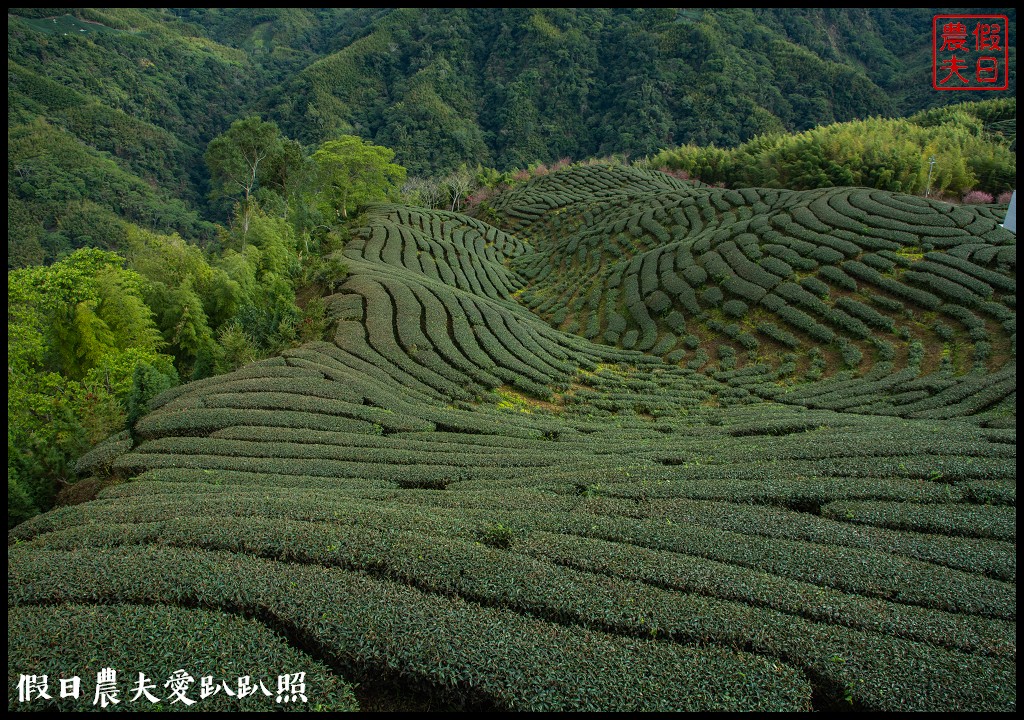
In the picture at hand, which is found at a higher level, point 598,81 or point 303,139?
point 598,81

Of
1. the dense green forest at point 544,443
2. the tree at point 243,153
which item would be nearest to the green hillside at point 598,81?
the dense green forest at point 544,443

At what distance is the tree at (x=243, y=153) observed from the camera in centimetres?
4119

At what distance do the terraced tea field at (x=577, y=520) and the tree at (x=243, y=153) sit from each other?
86.8 ft

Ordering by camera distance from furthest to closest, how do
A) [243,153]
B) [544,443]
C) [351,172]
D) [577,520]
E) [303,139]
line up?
[303,139] < [351,172] < [243,153] < [544,443] < [577,520]

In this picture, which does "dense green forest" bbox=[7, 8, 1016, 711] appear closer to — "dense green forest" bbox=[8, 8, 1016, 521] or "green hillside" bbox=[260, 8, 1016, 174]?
"dense green forest" bbox=[8, 8, 1016, 521]

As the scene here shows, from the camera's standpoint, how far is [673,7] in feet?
416

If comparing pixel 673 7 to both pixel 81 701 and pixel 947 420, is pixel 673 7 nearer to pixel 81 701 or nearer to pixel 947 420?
pixel 947 420

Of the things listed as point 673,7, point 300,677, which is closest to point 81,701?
point 300,677

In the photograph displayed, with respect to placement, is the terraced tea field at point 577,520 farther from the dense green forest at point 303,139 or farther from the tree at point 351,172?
the tree at point 351,172

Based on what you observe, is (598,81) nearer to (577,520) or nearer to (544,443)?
(544,443)

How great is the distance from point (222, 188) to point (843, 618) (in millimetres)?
51032

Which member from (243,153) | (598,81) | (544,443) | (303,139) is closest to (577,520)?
(544,443)

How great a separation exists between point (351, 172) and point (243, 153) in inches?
466

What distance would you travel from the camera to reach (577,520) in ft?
30.3
